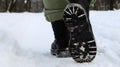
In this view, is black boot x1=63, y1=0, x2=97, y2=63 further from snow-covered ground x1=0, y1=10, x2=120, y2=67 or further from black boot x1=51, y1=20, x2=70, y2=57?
black boot x1=51, y1=20, x2=70, y2=57

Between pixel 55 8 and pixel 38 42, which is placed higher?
pixel 55 8

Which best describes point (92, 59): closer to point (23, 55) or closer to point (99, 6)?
point (23, 55)

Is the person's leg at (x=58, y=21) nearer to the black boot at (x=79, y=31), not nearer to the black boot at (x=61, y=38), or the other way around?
the black boot at (x=61, y=38)

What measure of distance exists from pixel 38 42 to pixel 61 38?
1.24 ft

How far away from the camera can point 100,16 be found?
12.2 feet

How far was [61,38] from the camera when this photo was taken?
2238 millimetres

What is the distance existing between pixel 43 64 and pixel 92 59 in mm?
228

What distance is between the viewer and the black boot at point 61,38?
2.21m

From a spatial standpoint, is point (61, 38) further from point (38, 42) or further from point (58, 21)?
point (38, 42)

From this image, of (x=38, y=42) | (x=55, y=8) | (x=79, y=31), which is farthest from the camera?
(x=38, y=42)

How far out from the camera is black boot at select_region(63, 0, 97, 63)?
1.97 metres

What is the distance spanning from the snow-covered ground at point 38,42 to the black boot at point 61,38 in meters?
0.04

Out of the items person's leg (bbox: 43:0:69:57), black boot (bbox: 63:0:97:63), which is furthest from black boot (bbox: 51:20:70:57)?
black boot (bbox: 63:0:97:63)

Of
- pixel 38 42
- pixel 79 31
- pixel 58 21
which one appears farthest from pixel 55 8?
pixel 38 42
